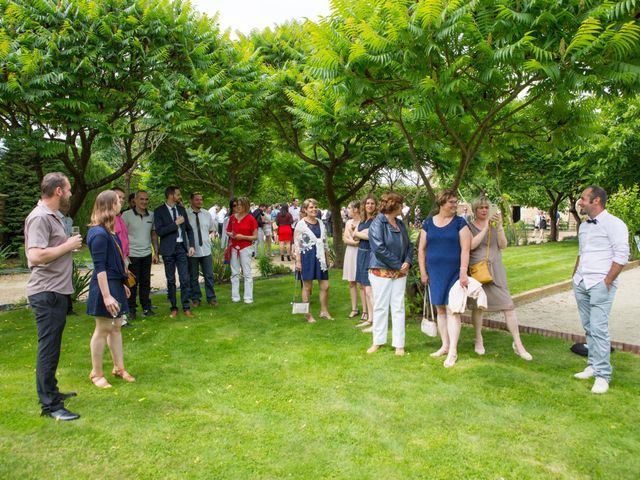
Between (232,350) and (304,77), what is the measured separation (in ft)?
22.2

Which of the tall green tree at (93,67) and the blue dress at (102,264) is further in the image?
the tall green tree at (93,67)

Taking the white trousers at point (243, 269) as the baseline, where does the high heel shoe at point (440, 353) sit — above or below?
below

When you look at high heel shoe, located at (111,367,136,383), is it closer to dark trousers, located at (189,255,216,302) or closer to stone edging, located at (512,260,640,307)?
dark trousers, located at (189,255,216,302)

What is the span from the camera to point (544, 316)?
27.9 feet

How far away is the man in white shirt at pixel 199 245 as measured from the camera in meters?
8.94

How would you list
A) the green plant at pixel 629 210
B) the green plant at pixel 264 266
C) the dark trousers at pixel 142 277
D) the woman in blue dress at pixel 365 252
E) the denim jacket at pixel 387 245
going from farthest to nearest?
the green plant at pixel 629 210
the green plant at pixel 264 266
the dark trousers at pixel 142 277
the woman in blue dress at pixel 365 252
the denim jacket at pixel 387 245

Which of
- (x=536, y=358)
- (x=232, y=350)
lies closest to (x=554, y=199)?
(x=536, y=358)

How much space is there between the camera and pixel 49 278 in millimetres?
4180

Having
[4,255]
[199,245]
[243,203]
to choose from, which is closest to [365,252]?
[243,203]

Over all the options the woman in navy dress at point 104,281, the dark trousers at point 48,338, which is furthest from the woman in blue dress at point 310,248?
the dark trousers at point 48,338

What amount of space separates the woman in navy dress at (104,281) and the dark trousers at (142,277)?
3.16m

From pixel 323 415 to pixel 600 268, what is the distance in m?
3.17

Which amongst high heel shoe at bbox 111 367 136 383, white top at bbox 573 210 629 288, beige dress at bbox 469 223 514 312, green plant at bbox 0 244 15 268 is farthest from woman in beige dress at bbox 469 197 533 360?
green plant at bbox 0 244 15 268

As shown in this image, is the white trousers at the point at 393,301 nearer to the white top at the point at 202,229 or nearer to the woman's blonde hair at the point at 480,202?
the woman's blonde hair at the point at 480,202
